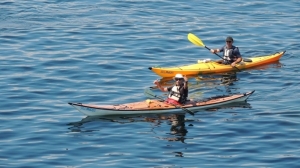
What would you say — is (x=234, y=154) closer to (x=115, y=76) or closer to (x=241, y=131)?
(x=241, y=131)

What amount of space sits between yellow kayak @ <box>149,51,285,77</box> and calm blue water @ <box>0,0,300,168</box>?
420mm

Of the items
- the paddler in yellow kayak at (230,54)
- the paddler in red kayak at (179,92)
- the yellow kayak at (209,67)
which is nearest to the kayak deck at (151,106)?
the paddler in red kayak at (179,92)

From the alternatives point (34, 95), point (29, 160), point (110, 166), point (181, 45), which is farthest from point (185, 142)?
point (181, 45)

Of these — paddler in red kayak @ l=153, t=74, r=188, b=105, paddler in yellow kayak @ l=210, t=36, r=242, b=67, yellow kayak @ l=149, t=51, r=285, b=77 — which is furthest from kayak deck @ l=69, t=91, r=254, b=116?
paddler in yellow kayak @ l=210, t=36, r=242, b=67

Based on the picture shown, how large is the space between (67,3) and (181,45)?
36.1 ft

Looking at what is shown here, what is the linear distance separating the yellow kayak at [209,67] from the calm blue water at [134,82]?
42 cm

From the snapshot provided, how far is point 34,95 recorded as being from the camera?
3142 cm

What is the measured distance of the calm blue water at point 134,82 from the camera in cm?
2512

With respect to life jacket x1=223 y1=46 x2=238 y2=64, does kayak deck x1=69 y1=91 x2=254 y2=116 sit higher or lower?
lower

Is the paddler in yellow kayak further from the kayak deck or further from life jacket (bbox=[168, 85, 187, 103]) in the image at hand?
life jacket (bbox=[168, 85, 187, 103])

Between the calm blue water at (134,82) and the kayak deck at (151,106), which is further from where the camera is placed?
the kayak deck at (151,106)

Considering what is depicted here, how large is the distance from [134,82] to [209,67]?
3.50 metres

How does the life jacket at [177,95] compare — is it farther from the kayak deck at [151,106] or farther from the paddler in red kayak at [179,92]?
the kayak deck at [151,106]

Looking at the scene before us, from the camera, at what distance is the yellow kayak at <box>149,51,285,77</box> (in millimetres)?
33578
